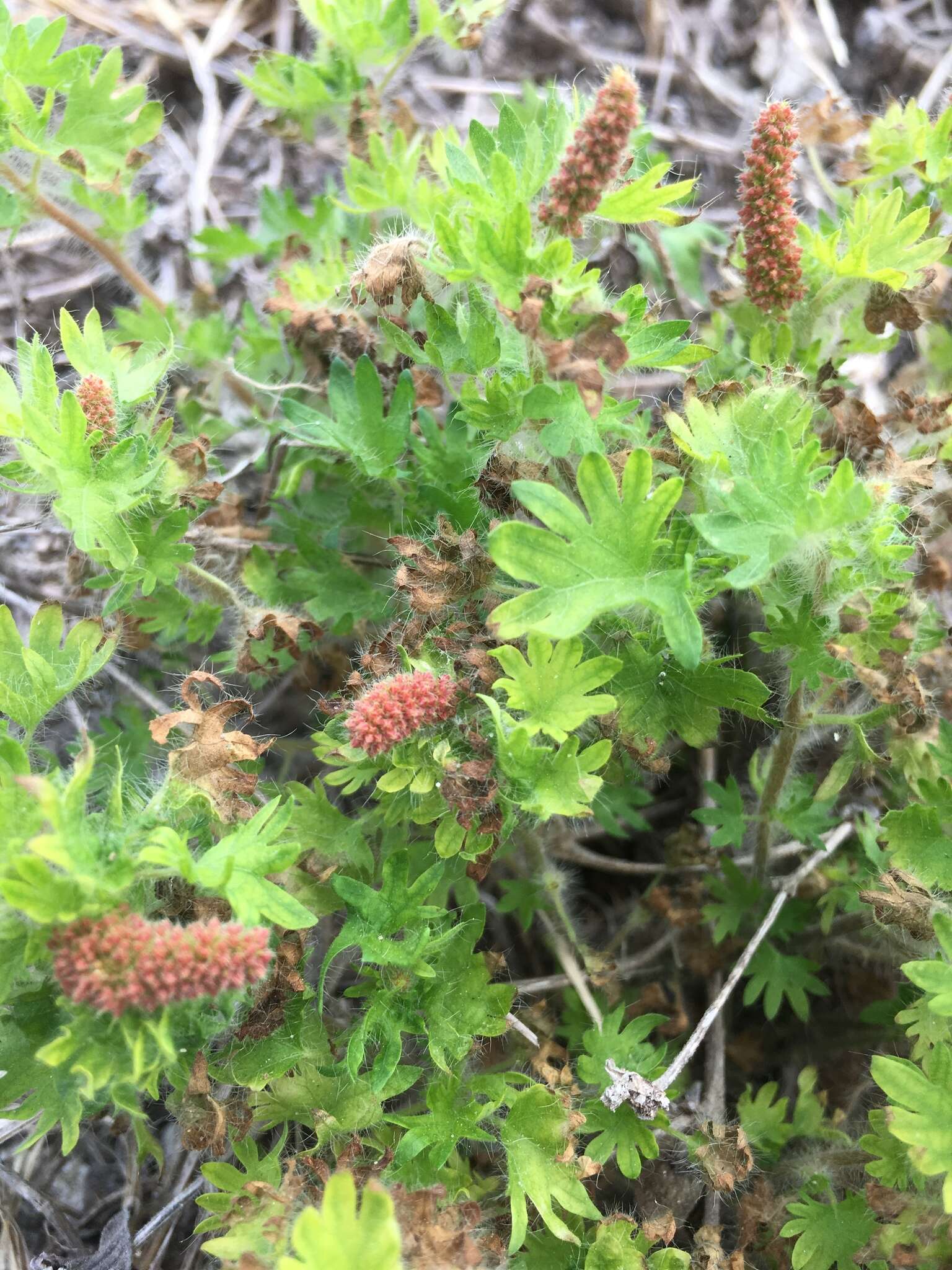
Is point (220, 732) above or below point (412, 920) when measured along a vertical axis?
above

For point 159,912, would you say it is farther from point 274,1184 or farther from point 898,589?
point 898,589

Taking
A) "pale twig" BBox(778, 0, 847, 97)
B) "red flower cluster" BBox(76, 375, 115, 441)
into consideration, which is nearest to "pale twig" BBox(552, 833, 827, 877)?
"red flower cluster" BBox(76, 375, 115, 441)

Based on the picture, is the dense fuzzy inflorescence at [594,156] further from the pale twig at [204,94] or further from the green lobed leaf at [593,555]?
the pale twig at [204,94]

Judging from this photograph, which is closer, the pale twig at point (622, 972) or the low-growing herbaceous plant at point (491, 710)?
the low-growing herbaceous plant at point (491, 710)

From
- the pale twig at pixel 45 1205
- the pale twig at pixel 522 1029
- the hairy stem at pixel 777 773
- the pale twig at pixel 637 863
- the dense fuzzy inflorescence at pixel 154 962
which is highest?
the dense fuzzy inflorescence at pixel 154 962

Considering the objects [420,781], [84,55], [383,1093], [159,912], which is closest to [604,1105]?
[383,1093]

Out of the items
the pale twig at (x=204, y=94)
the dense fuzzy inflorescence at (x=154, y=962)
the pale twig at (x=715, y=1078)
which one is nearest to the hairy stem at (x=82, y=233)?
the pale twig at (x=204, y=94)

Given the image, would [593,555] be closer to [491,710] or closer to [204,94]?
[491,710]
